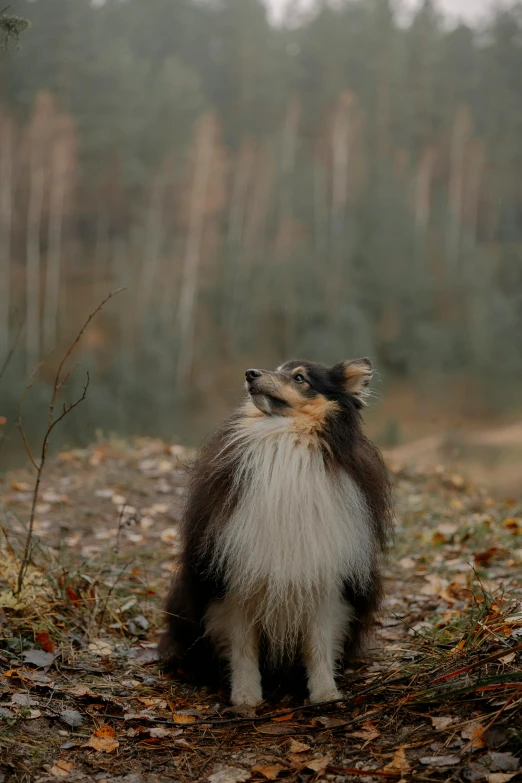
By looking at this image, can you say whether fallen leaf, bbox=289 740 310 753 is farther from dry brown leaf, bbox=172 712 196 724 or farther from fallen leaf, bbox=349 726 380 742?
dry brown leaf, bbox=172 712 196 724

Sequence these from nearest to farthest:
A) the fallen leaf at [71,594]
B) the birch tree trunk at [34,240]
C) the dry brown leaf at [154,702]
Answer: the dry brown leaf at [154,702] → the fallen leaf at [71,594] → the birch tree trunk at [34,240]

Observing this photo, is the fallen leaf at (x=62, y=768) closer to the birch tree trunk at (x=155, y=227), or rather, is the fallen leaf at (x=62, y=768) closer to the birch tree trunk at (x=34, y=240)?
the birch tree trunk at (x=34, y=240)

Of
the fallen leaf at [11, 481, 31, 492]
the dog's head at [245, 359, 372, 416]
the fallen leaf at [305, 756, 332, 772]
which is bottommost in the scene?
the fallen leaf at [305, 756, 332, 772]

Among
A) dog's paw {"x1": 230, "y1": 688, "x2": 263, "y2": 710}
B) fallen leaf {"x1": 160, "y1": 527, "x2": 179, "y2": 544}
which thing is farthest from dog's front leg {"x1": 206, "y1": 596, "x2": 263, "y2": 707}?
fallen leaf {"x1": 160, "y1": 527, "x2": 179, "y2": 544}

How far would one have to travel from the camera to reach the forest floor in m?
2.29

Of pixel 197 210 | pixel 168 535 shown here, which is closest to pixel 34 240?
pixel 197 210

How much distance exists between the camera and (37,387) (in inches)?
421

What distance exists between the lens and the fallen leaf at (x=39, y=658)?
10.0 feet

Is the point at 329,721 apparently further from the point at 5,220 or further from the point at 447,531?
the point at 5,220

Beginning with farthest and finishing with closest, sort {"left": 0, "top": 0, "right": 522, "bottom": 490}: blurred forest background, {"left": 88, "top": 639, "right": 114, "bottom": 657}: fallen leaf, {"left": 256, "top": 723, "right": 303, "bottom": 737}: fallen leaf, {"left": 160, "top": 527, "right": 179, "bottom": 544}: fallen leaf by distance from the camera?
{"left": 0, "top": 0, "right": 522, "bottom": 490}: blurred forest background → {"left": 160, "top": 527, "right": 179, "bottom": 544}: fallen leaf → {"left": 88, "top": 639, "right": 114, "bottom": 657}: fallen leaf → {"left": 256, "top": 723, "right": 303, "bottom": 737}: fallen leaf

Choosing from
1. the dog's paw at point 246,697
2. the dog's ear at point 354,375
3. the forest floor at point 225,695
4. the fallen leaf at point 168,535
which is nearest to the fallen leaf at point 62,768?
the forest floor at point 225,695

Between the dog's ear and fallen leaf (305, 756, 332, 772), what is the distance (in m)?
1.41

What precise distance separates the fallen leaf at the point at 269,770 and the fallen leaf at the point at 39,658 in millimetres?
1124

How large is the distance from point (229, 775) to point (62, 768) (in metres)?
0.53
